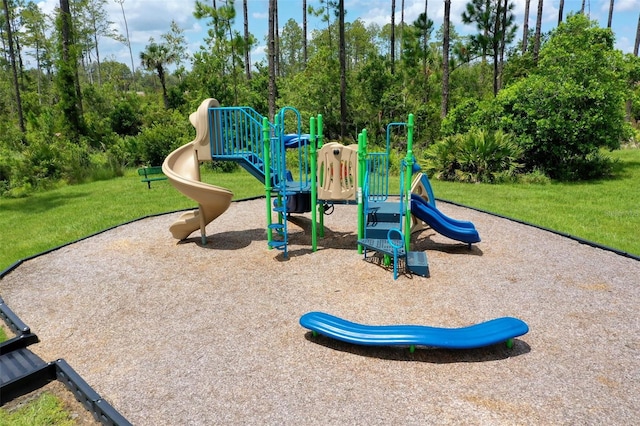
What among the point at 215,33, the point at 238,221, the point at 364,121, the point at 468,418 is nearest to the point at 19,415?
the point at 468,418

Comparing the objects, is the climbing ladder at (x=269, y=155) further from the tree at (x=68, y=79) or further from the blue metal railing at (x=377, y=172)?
the tree at (x=68, y=79)

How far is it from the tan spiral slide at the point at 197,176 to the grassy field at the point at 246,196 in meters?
2.79

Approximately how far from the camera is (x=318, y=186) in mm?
6945

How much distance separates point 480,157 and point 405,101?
28.3 ft

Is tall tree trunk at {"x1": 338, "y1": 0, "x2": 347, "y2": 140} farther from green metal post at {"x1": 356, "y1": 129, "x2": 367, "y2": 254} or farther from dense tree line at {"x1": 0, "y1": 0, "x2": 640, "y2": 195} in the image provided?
green metal post at {"x1": 356, "y1": 129, "x2": 367, "y2": 254}

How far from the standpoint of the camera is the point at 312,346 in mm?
4285

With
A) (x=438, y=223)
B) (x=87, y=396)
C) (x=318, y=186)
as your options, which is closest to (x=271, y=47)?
(x=318, y=186)

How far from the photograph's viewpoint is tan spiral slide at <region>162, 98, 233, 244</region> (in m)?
7.13

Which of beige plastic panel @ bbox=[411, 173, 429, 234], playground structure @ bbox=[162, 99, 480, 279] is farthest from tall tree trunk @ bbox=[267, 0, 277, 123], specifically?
beige plastic panel @ bbox=[411, 173, 429, 234]

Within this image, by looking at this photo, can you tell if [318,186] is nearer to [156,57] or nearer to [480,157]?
[480,157]

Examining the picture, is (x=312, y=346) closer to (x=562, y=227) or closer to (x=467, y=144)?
(x=562, y=227)

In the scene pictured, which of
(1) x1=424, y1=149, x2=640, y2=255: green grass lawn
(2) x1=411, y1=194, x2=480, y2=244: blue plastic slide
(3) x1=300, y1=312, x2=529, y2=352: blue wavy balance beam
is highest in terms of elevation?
(2) x1=411, y1=194, x2=480, y2=244: blue plastic slide

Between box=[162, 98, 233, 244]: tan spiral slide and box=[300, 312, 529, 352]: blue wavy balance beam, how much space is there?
11.8ft

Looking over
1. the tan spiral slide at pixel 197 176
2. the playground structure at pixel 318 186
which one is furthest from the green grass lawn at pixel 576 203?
the tan spiral slide at pixel 197 176
